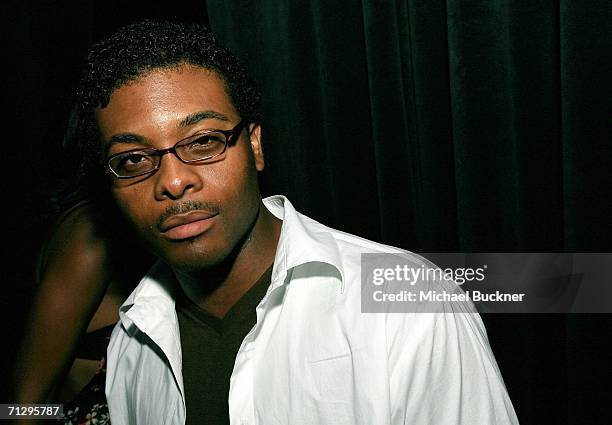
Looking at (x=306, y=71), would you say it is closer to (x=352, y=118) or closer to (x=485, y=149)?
(x=352, y=118)

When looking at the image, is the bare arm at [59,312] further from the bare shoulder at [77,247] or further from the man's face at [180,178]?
the man's face at [180,178]

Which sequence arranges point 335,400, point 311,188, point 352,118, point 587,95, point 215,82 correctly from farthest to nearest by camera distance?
point 311,188 < point 352,118 < point 587,95 < point 215,82 < point 335,400

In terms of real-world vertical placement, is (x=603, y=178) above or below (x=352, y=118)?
below

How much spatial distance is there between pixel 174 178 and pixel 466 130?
0.80 meters

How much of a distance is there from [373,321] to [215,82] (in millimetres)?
621

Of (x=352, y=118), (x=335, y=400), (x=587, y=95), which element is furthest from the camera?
(x=352, y=118)

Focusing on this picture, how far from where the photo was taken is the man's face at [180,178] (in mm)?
1029

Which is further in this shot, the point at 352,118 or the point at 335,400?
the point at 352,118

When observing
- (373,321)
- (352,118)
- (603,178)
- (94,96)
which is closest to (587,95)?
(603,178)

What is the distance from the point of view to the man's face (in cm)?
→ 103

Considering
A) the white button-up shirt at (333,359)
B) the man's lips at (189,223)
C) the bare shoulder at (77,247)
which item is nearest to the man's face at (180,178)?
the man's lips at (189,223)

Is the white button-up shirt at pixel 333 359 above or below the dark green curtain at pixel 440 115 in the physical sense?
below

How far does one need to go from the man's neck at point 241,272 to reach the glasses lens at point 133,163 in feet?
0.87

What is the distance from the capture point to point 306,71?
161 cm
